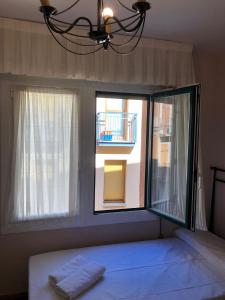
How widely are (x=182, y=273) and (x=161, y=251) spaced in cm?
39

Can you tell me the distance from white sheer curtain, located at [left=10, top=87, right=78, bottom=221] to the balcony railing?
2.11m

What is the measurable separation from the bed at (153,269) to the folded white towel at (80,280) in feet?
0.14

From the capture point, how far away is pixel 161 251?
102 inches

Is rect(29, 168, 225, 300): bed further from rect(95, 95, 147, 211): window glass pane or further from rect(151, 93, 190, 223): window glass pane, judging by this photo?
rect(95, 95, 147, 211): window glass pane

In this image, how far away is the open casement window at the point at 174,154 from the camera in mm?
2504

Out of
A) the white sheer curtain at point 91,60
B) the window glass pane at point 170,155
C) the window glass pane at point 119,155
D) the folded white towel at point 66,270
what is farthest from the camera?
the window glass pane at point 119,155

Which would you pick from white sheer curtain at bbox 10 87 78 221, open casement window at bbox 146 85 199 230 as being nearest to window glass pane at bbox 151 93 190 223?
open casement window at bbox 146 85 199 230

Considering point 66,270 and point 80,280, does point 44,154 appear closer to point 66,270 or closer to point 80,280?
point 66,270

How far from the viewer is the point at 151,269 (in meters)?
2.28

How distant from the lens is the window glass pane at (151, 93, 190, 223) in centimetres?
268

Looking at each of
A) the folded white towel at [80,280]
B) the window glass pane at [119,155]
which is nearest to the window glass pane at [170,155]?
the folded white towel at [80,280]

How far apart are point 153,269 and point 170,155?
111 centimetres

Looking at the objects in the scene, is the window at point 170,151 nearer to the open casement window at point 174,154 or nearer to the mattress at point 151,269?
the open casement window at point 174,154

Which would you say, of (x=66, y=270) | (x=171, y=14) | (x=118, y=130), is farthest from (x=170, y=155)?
(x=118, y=130)
